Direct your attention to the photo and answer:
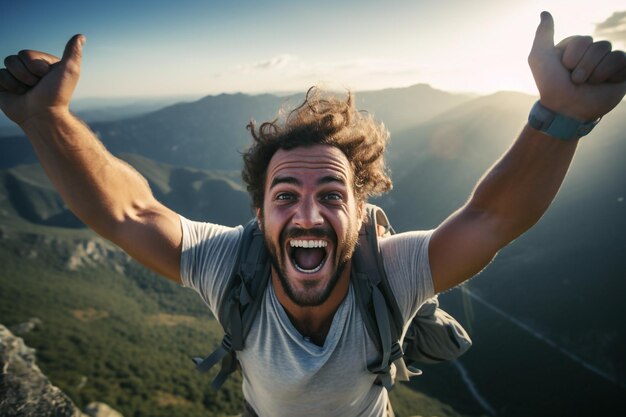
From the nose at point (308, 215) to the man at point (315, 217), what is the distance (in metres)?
0.02

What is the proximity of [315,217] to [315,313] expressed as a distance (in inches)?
41.2

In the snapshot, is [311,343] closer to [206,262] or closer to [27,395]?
[206,262]

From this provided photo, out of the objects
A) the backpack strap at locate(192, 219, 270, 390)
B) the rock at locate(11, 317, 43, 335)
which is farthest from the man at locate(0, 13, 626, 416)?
the rock at locate(11, 317, 43, 335)

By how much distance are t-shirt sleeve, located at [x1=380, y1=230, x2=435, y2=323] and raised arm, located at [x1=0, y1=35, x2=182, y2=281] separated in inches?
89.1

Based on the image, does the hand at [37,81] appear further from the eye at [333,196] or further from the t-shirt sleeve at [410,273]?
the t-shirt sleeve at [410,273]

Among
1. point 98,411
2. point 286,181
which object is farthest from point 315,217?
point 98,411

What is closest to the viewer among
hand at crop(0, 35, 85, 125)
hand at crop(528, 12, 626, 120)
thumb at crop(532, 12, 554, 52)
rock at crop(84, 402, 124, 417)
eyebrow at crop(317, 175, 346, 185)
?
hand at crop(528, 12, 626, 120)

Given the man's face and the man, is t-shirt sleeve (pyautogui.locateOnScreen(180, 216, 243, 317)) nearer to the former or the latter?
the man

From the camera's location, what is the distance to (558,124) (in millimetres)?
2607

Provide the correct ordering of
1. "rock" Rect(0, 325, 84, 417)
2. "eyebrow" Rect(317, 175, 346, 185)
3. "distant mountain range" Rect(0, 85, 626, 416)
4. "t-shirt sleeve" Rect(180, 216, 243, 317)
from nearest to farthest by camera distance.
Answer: "t-shirt sleeve" Rect(180, 216, 243, 317) → "eyebrow" Rect(317, 175, 346, 185) → "rock" Rect(0, 325, 84, 417) → "distant mountain range" Rect(0, 85, 626, 416)

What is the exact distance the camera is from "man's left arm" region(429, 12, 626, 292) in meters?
2.41

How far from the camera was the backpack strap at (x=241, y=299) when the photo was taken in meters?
3.61

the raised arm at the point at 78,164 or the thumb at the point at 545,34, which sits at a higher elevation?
the thumb at the point at 545,34

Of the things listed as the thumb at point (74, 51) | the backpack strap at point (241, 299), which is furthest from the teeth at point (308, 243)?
the thumb at point (74, 51)
